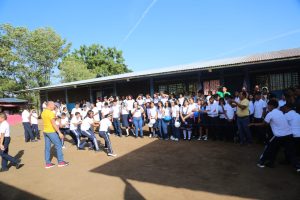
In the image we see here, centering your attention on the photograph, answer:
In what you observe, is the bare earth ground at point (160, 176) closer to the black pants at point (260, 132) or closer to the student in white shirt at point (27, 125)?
the black pants at point (260, 132)

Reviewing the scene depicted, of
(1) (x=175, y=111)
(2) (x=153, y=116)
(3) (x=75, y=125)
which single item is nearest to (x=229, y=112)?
(1) (x=175, y=111)

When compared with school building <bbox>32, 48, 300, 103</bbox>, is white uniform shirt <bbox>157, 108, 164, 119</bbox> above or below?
below

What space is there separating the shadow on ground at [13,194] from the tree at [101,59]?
131 ft

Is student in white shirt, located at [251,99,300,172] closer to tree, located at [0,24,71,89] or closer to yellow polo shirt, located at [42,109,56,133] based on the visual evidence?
yellow polo shirt, located at [42,109,56,133]

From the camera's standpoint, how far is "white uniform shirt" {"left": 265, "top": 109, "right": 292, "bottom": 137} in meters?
5.64

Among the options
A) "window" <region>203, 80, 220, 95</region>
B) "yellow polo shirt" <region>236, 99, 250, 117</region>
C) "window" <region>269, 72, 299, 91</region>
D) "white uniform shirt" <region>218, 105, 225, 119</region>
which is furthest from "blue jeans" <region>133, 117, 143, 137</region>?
"window" <region>269, 72, 299, 91</region>

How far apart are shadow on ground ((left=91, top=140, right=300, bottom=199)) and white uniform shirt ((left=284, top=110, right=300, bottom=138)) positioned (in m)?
0.91

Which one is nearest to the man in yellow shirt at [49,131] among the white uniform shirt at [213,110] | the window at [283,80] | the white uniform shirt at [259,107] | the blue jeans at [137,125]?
the blue jeans at [137,125]

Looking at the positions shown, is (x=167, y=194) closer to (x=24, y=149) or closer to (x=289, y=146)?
(x=289, y=146)

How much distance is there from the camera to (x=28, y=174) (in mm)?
6820

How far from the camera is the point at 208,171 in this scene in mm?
6074

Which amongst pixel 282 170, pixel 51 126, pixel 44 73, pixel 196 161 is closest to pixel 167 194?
pixel 196 161

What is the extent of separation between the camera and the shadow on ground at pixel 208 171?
4.89m

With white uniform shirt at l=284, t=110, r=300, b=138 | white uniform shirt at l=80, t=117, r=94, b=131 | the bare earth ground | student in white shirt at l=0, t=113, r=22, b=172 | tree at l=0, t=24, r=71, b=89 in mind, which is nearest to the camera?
the bare earth ground
